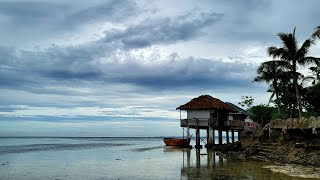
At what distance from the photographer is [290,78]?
43.3 m

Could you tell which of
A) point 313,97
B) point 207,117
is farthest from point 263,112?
point 313,97

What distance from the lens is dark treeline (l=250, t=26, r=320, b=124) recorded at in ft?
112

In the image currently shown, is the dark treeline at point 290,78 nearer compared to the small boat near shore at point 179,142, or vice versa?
the dark treeline at point 290,78

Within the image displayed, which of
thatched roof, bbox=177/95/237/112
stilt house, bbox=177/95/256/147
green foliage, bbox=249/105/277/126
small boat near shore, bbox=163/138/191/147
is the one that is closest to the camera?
thatched roof, bbox=177/95/237/112

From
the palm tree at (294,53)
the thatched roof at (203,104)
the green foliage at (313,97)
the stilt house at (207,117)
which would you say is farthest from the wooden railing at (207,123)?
the palm tree at (294,53)

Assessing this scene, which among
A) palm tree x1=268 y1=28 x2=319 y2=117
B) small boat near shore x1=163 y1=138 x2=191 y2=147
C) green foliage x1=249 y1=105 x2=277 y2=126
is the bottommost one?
small boat near shore x1=163 y1=138 x2=191 y2=147

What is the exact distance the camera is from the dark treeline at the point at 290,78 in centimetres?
3425

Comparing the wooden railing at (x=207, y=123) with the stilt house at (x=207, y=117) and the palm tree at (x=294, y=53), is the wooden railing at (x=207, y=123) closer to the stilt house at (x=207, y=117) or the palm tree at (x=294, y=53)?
the stilt house at (x=207, y=117)

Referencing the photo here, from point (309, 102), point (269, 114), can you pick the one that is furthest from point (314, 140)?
point (269, 114)

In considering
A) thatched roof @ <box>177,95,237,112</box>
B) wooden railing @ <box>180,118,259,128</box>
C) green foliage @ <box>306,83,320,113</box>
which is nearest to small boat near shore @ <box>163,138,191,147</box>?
wooden railing @ <box>180,118,259,128</box>

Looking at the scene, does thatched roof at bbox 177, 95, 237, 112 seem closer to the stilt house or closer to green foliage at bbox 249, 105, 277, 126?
the stilt house

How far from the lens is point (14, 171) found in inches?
980

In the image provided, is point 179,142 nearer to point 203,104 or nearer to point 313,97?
point 203,104

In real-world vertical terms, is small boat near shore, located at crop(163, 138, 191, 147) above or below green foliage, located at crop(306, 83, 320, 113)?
below
